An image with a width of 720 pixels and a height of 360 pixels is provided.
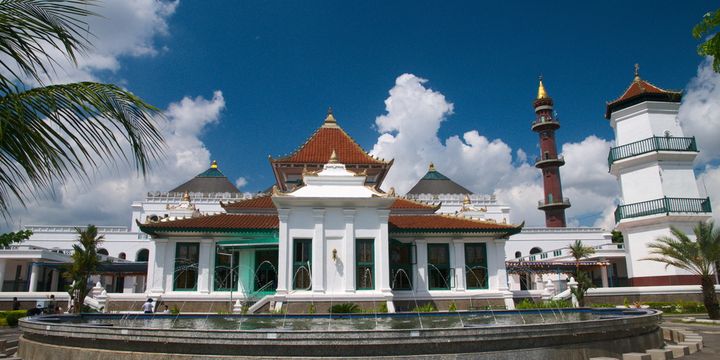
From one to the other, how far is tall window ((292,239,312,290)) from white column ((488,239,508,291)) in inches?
398

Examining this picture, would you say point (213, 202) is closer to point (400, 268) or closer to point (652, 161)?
point (400, 268)

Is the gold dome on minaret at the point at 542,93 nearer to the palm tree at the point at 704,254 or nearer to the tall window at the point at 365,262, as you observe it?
the palm tree at the point at 704,254

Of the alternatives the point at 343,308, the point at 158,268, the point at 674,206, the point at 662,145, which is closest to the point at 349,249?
the point at 343,308

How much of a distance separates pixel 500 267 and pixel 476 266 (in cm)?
126

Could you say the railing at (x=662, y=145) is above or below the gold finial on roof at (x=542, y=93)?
below

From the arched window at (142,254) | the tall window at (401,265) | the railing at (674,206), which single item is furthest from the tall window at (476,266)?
the arched window at (142,254)

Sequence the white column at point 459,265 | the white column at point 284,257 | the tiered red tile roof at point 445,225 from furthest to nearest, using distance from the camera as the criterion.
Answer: the tiered red tile roof at point 445,225, the white column at point 459,265, the white column at point 284,257

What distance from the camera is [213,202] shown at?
58312 mm

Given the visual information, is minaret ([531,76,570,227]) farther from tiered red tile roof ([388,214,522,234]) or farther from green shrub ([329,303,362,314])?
green shrub ([329,303,362,314])

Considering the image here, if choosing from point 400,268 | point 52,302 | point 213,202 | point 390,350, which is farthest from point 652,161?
point 213,202

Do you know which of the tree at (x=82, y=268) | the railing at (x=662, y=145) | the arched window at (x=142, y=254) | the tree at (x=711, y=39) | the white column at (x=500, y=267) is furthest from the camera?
the arched window at (x=142, y=254)

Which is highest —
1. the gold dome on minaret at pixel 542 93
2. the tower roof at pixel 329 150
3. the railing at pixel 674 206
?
the gold dome on minaret at pixel 542 93

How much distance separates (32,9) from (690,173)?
3751 cm

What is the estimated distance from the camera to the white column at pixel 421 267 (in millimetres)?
24312
